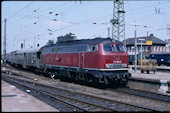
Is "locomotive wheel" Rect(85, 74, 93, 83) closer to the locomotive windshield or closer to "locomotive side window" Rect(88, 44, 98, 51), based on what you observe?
"locomotive side window" Rect(88, 44, 98, 51)

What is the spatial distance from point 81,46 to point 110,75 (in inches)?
144

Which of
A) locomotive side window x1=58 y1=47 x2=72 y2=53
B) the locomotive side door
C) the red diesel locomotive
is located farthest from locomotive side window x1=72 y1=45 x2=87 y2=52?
locomotive side window x1=58 y1=47 x2=72 y2=53

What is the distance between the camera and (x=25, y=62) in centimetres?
Answer: 3219

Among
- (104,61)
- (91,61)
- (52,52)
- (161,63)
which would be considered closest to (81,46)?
(91,61)

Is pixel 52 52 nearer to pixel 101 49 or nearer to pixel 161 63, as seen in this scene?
pixel 101 49

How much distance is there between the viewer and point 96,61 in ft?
48.1

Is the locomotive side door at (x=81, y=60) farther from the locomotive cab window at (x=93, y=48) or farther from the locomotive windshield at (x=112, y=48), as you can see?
the locomotive windshield at (x=112, y=48)

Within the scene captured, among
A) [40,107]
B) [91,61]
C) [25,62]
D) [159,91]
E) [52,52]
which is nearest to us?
[40,107]

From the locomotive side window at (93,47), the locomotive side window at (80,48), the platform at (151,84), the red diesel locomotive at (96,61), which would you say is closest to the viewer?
the platform at (151,84)

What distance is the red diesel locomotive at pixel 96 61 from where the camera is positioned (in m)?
14.5

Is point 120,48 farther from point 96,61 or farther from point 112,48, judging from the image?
point 96,61

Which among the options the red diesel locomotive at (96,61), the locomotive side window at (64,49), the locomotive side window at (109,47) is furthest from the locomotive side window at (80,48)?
the locomotive side window at (109,47)

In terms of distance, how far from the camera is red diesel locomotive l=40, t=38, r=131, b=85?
1448cm

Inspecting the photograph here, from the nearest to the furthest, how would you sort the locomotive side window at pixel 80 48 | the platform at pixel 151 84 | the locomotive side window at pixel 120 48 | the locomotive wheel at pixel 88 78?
the platform at pixel 151 84, the locomotive side window at pixel 120 48, the locomotive wheel at pixel 88 78, the locomotive side window at pixel 80 48
